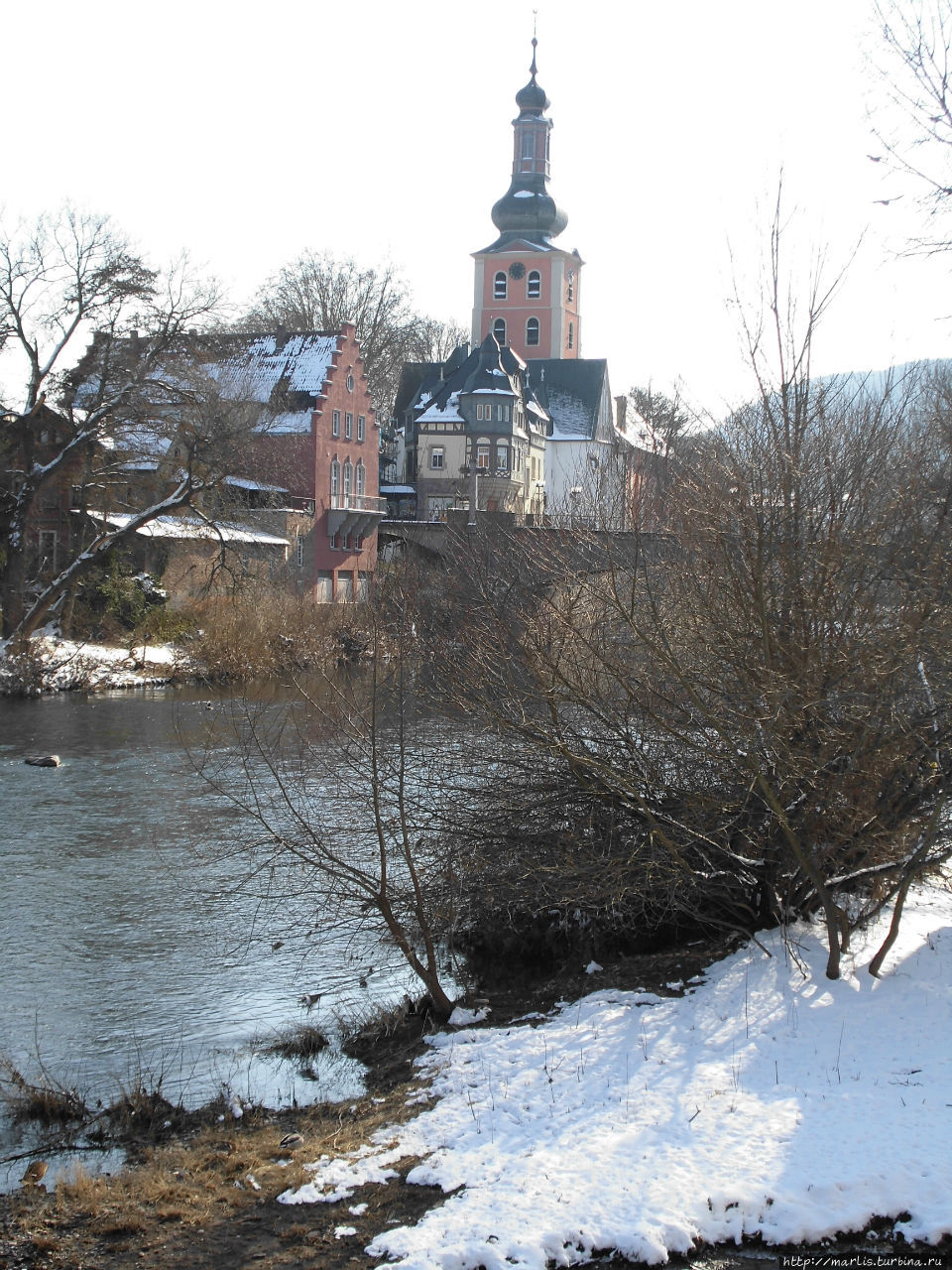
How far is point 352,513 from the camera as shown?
1886 inches

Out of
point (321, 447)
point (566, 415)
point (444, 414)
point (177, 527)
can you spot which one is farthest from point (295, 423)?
point (566, 415)

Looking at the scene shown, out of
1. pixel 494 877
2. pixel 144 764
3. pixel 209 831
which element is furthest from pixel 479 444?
pixel 494 877

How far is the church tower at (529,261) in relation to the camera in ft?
259

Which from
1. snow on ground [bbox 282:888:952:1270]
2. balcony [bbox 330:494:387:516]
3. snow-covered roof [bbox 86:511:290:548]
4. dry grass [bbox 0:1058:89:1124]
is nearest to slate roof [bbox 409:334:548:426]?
balcony [bbox 330:494:387:516]

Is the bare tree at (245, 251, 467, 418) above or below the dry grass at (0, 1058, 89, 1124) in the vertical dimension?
above

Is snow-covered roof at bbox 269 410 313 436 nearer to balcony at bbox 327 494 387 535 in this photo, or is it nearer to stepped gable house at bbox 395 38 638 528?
balcony at bbox 327 494 387 535

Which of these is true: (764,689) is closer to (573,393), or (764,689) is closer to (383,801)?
(383,801)

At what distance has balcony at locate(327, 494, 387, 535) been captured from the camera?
156 feet

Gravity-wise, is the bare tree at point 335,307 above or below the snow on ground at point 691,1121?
above

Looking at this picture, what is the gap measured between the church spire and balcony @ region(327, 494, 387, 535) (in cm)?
3588

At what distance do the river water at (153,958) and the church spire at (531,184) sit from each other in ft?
227

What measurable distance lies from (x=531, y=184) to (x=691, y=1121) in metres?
80.0

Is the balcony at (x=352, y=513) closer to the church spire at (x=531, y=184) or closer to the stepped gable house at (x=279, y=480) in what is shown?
the stepped gable house at (x=279, y=480)

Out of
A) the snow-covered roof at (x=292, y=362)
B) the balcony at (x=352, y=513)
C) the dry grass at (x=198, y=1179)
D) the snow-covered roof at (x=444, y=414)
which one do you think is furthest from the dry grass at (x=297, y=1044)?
the snow-covered roof at (x=444, y=414)
